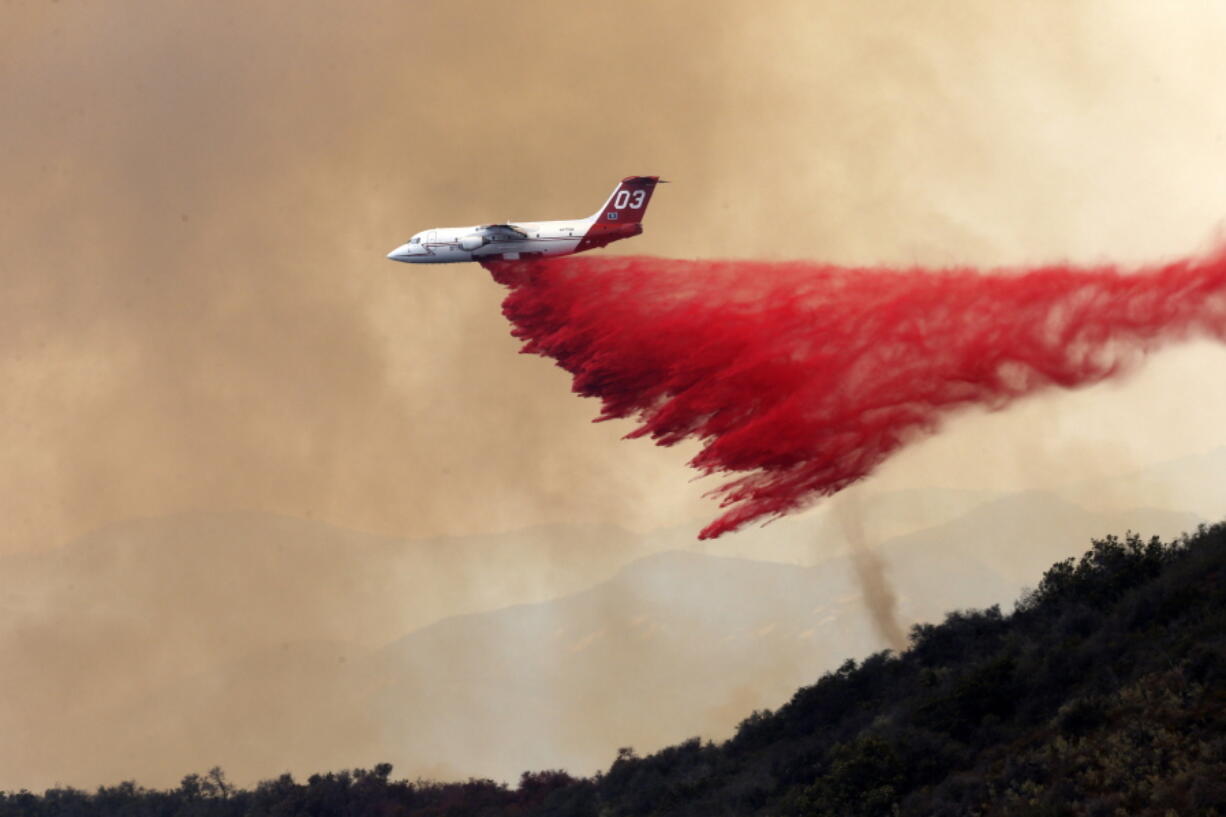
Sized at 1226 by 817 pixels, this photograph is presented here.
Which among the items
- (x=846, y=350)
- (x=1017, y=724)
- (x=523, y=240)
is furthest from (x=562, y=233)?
(x=1017, y=724)

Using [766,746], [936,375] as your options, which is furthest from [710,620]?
[936,375]

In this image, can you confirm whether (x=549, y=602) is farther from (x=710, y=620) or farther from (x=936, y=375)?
(x=936, y=375)

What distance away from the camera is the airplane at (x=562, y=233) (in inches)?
2808

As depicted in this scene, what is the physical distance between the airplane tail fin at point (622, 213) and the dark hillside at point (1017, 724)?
26695mm

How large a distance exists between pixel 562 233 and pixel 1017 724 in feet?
102

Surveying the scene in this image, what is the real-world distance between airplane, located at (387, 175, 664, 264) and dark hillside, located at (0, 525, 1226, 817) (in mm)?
26994

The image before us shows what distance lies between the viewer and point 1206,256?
65.1 meters

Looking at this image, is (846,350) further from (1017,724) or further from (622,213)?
(1017,724)

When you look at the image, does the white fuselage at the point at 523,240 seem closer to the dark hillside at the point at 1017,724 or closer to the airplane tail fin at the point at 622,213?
the airplane tail fin at the point at 622,213

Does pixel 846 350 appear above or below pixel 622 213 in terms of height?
below

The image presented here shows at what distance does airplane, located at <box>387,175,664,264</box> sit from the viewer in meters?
71.3

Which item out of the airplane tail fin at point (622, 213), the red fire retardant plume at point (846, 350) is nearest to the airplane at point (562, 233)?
the airplane tail fin at point (622, 213)

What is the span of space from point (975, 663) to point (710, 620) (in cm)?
10250

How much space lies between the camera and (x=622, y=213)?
7225 cm
